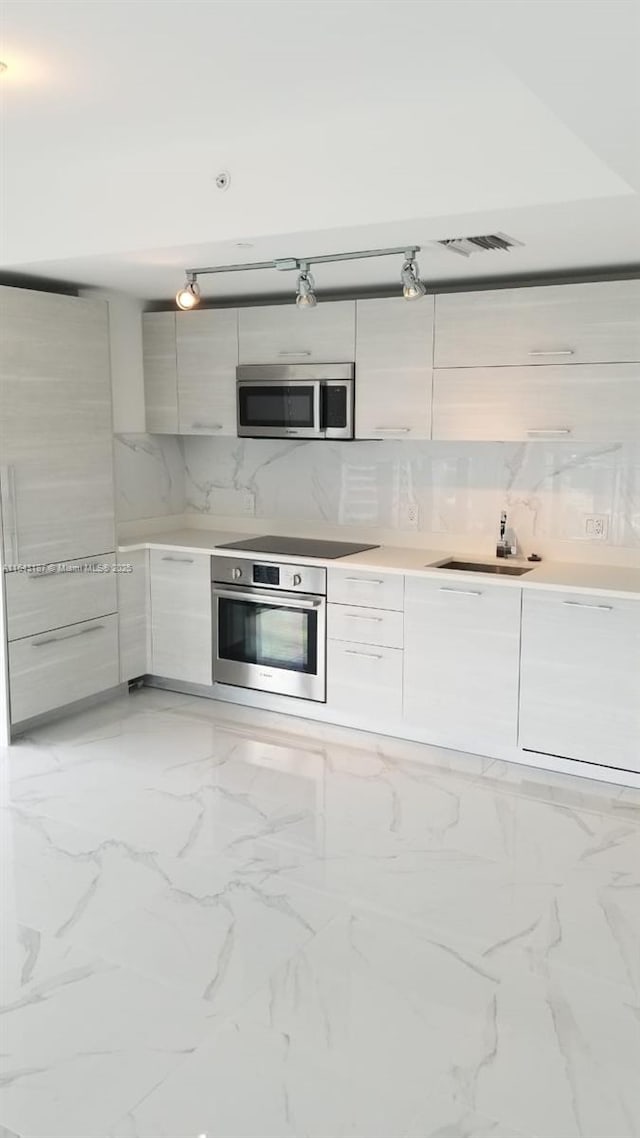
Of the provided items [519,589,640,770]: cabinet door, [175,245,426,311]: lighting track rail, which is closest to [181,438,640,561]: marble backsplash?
[519,589,640,770]: cabinet door

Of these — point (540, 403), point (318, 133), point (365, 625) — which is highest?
point (318, 133)

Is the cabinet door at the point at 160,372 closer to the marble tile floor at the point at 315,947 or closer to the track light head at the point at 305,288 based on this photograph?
the track light head at the point at 305,288

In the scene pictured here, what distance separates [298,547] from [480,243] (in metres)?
1.91

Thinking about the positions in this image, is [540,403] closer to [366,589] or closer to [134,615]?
[366,589]

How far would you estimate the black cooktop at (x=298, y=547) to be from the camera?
14.8ft

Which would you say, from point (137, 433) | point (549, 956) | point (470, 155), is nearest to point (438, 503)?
point (137, 433)

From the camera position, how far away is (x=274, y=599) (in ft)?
14.9

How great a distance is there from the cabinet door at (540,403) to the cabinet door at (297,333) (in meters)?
0.55

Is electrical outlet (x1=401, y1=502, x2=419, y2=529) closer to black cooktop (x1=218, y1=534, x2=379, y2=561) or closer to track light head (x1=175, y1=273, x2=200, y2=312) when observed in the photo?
black cooktop (x1=218, y1=534, x2=379, y2=561)

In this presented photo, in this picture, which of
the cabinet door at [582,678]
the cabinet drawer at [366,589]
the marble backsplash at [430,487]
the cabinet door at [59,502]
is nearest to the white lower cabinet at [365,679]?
the cabinet drawer at [366,589]

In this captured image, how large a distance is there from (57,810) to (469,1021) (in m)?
1.90

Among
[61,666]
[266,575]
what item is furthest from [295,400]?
[61,666]

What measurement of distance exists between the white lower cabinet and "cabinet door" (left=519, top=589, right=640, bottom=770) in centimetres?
63

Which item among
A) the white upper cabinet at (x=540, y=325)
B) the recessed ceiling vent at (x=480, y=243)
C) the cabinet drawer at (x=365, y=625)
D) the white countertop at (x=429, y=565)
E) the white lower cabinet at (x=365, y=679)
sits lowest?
the white lower cabinet at (x=365, y=679)
